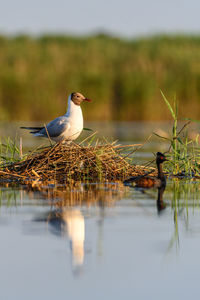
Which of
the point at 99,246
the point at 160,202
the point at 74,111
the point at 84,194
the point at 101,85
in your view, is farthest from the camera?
the point at 101,85

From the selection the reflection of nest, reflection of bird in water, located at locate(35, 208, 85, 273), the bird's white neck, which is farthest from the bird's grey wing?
reflection of bird in water, located at locate(35, 208, 85, 273)

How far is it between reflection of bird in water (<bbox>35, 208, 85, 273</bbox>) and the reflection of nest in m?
0.53

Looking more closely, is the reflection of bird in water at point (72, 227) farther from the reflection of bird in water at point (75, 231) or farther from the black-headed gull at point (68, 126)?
the black-headed gull at point (68, 126)

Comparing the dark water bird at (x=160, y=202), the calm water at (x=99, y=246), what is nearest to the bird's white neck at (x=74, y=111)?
the dark water bird at (x=160, y=202)

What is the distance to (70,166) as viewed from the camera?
775 centimetres

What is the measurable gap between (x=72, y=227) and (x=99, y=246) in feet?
1.75

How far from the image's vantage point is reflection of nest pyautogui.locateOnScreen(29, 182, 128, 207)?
587cm

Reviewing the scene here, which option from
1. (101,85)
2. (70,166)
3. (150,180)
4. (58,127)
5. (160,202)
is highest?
(101,85)

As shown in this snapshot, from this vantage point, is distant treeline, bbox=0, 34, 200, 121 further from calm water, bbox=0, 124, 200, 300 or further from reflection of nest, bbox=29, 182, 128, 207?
calm water, bbox=0, 124, 200, 300

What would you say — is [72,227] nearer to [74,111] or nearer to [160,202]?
[160,202]

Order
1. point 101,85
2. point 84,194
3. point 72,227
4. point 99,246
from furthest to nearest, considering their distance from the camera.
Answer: point 101,85 → point 84,194 → point 72,227 → point 99,246

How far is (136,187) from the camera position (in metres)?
7.21

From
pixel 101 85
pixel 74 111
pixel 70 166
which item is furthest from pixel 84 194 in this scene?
pixel 101 85

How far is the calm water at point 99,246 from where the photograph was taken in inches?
124
